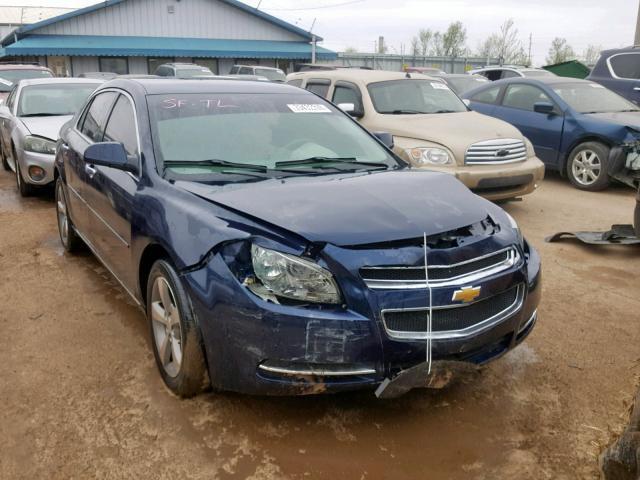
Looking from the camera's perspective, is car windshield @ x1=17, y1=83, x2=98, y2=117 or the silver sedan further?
car windshield @ x1=17, y1=83, x2=98, y2=117

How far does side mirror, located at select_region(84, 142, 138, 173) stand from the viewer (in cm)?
352

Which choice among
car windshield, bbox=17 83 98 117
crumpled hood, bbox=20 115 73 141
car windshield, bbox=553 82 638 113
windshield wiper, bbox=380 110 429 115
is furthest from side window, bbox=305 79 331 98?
car windshield, bbox=553 82 638 113

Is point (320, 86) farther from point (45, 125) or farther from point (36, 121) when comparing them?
point (36, 121)

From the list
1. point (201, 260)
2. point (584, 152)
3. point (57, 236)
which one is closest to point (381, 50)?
point (584, 152)

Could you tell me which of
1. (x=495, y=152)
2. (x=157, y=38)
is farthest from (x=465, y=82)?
(x=157, y=38)

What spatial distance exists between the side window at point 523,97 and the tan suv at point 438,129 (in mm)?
1896

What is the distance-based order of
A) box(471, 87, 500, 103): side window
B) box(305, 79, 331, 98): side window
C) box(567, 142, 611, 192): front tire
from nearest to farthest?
1. box(305, 79, 331, 98): side window
2. box(567, 142, 611, 192): front tire
3. box(471, 87, 500, 103): side window

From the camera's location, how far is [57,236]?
20.6ft

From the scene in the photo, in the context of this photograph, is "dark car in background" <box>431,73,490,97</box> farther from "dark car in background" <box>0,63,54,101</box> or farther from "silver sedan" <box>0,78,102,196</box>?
"dark car in background" <box>0,63,54,101</box>

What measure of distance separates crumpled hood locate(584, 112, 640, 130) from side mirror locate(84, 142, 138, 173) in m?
7.25

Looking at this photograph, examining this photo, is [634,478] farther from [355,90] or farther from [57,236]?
[355,90]

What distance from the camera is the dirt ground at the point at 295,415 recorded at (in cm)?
264

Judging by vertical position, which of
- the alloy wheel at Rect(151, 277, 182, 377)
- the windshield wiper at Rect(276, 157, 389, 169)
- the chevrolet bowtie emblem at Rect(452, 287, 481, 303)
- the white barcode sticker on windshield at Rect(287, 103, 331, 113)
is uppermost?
the white barcode sticker on windshield at Rect(287, 103, 331, 113)

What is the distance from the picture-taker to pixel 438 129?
705 cm
